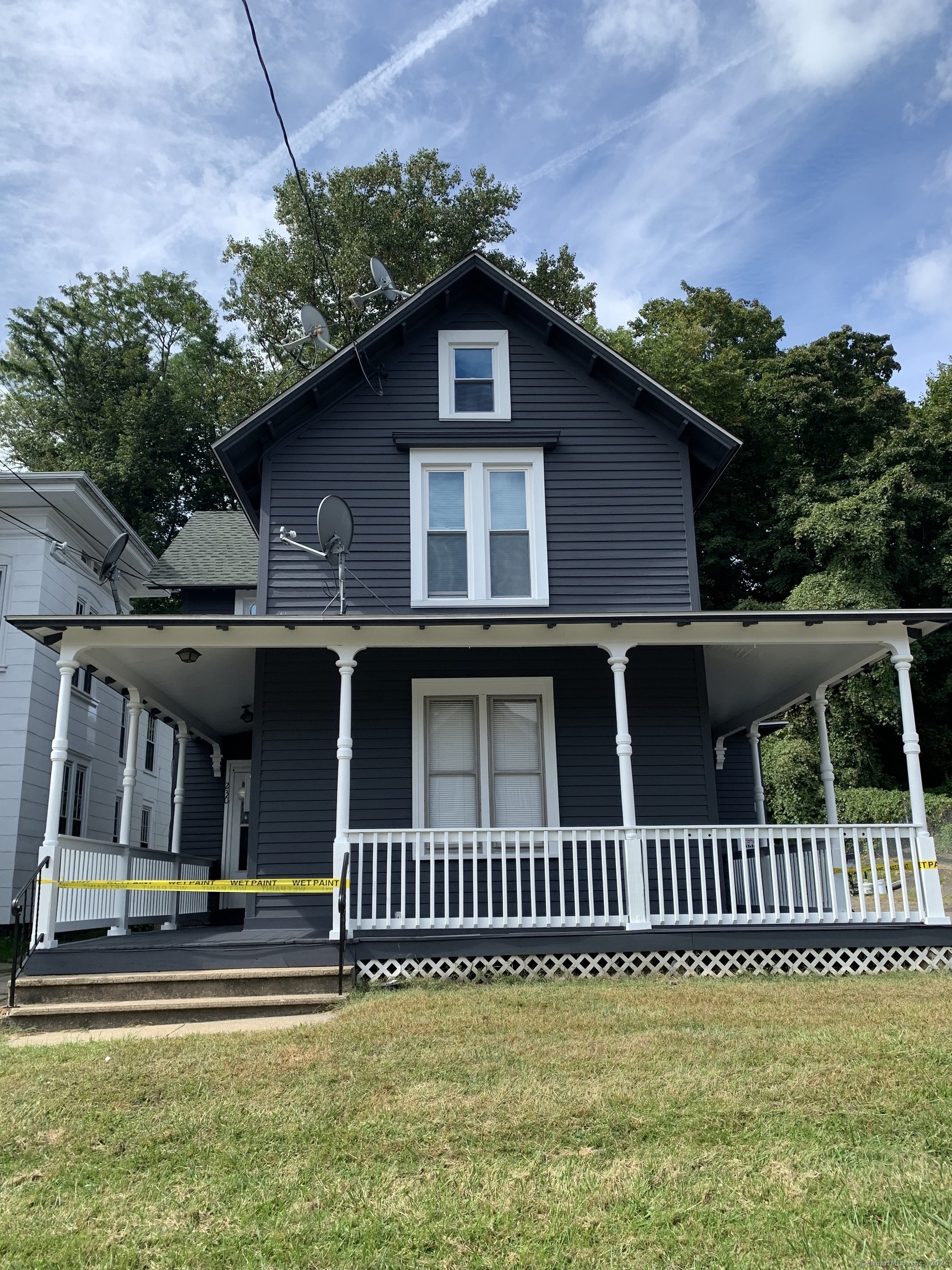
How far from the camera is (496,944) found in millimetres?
9742

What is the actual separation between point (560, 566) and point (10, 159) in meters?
7.29

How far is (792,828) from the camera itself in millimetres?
10234

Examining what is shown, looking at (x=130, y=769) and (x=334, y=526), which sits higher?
(x=334, y=526)

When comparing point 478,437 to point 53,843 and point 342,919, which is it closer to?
point 342,919

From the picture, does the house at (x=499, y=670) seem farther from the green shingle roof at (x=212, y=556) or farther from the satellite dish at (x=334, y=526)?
the green shingle roof at (x=212, y=556)

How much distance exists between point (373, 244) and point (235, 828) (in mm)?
19066

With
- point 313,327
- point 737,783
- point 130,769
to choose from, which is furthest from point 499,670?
point 737,783

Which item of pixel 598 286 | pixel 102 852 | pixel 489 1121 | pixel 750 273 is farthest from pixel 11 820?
pixel 750 273

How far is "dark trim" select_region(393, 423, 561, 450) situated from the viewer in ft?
41.6

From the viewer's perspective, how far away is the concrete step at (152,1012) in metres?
8.41

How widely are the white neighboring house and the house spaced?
11.9 ft

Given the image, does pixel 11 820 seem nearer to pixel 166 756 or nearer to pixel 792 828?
pixel 166 756

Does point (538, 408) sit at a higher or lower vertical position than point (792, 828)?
higher

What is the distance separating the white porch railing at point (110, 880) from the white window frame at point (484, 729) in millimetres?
3272
